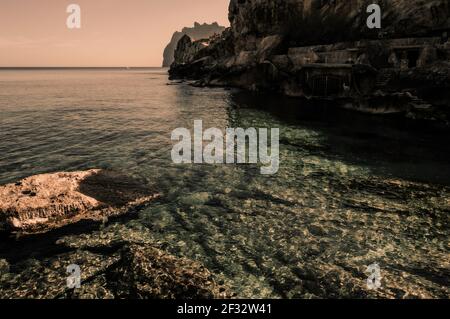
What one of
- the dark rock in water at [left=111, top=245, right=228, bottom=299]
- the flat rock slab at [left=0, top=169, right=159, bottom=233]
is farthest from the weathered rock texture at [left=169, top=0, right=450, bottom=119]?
the dark rock in water at [left=111, top=245, right=228, bottom=299]

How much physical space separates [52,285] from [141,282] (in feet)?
8.14

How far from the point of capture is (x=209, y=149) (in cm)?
2178

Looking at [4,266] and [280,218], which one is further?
[280,218]

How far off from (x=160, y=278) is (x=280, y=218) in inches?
214

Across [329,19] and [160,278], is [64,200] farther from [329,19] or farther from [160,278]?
[329,19]

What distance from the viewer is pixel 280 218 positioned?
11984 millimetres

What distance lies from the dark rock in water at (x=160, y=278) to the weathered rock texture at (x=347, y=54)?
104 ft

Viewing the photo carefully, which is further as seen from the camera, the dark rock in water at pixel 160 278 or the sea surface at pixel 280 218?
the sea surface at pixel 280 218

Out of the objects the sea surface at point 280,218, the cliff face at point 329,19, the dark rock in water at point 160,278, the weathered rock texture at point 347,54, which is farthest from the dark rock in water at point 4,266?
the cliff face at point 329,19

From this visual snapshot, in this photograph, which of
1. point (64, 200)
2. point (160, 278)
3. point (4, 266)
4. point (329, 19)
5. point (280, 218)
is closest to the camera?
point (160, 278)

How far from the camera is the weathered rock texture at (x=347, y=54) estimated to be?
33500 millimetres

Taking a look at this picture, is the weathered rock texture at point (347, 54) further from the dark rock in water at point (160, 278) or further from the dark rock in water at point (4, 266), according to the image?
the dark rock in water at point (4, 266)

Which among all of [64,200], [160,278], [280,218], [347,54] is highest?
[347,54]

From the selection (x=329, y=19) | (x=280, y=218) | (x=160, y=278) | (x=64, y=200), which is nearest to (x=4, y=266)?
(x=64, y=200)
